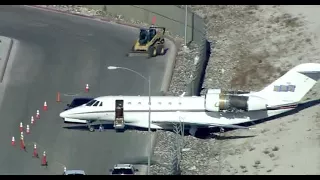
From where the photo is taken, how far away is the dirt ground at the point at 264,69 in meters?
79.1

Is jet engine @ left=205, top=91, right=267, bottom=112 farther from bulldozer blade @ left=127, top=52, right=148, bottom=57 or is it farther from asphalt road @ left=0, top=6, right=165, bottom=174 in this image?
bulldozer blade @ left=127, top=52, right=148, bottom=57

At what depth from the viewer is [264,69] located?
96.7m

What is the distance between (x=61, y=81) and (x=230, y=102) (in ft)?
57.9

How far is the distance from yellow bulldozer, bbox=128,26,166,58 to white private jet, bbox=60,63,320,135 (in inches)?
634

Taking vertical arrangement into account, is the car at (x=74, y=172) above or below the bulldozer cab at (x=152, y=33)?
below

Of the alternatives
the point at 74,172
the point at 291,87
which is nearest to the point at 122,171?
the point at 74,172

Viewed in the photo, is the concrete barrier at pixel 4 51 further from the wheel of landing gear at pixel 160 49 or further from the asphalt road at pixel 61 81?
the wheel of landing gear at pixel 160 49

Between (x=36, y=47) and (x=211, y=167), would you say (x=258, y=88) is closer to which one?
(x=211, y=167)

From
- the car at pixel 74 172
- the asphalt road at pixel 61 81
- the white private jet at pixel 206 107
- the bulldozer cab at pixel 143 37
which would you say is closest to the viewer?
the car at pixel 74 172

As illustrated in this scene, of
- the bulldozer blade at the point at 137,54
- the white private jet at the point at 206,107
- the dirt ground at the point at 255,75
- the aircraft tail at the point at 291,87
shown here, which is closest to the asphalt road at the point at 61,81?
the bulldozer blade at the point at 137,54

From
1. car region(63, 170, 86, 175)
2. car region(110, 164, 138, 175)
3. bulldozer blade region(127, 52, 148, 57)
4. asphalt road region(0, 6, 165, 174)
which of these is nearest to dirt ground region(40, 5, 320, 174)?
car region(110, 164, 138, 175)

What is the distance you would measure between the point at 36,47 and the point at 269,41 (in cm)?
2075

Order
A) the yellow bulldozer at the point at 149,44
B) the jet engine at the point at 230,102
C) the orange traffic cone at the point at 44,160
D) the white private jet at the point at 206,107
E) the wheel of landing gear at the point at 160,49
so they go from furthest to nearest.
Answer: the wheel of landing gear at the point at 160,49 < the yellow bulldozer at the point at 149,44 < the white private jet at the point at 206,107 < the jet engine at the point at 230,102 < the orange traffic cone at the point at 44,160

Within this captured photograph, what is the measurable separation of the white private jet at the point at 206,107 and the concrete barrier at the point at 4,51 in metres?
14.8
